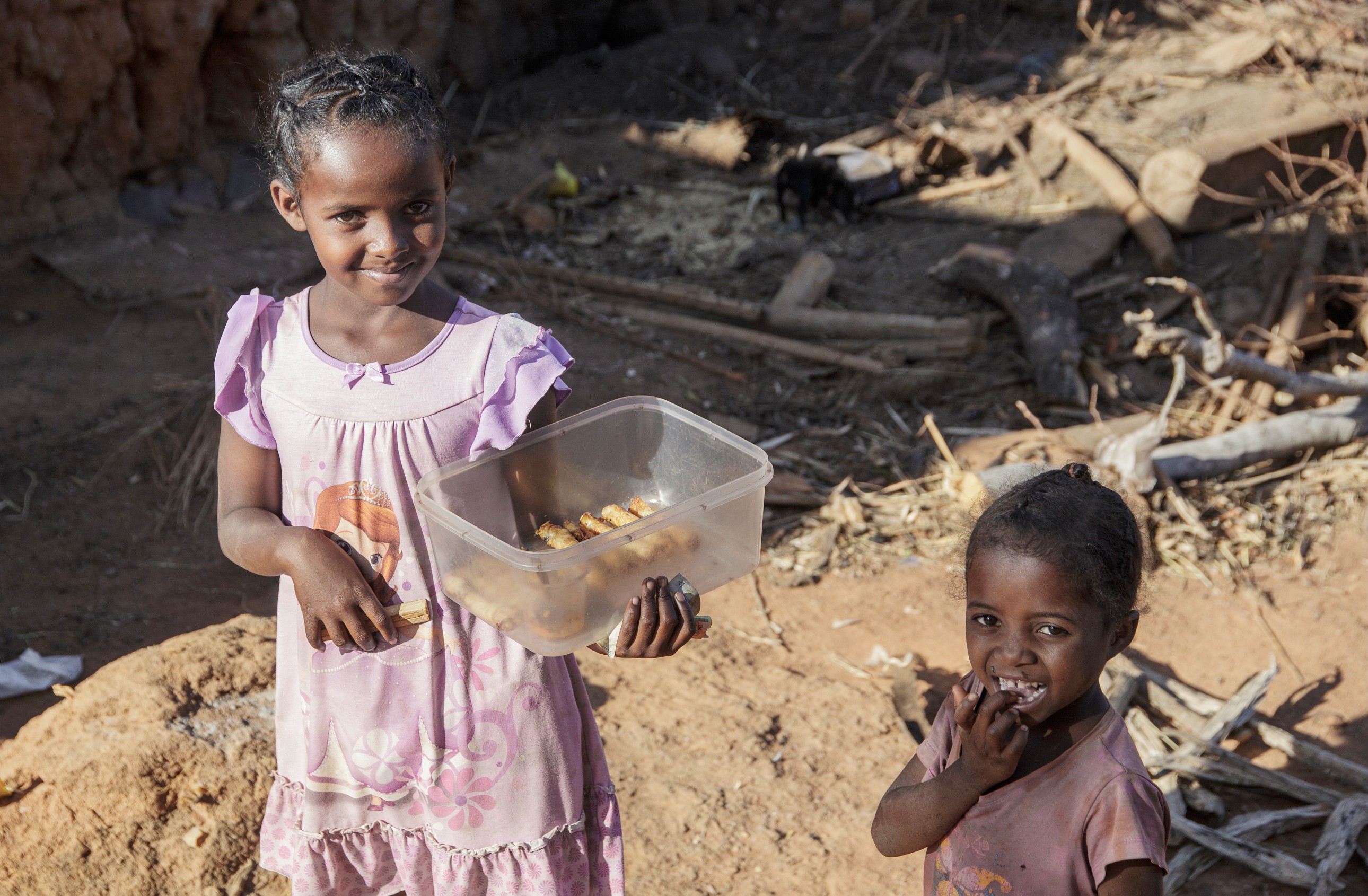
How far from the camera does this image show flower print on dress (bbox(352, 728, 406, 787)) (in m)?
1.80

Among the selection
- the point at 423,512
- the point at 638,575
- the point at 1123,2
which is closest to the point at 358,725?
the point at 423,512

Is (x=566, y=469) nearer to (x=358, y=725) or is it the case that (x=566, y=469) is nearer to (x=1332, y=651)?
(x=358, y=725)

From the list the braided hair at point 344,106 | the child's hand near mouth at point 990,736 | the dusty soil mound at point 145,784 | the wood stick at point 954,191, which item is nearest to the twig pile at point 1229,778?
the child's hand near mouth at point 990,736

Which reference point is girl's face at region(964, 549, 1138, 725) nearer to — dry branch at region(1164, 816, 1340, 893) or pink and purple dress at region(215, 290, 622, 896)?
pink and purple dress at region(215, 290, 622, 896)

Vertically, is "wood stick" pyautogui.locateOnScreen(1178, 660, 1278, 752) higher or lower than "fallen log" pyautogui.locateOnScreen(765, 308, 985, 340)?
higher

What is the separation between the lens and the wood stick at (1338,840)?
2.98 metres

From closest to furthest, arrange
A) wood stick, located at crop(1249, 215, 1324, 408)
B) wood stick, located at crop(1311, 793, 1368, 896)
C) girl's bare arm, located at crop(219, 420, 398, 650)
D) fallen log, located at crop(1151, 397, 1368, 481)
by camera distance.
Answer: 1. girl's bare arm, located at crop(219, 420, 398, 650)
2. wood stick, located at crop(1311, 793, 1368, 896)
3. fallen log, located at crop(1151, 397, 1368, 481)
4. wood stick, located at crop(1249, 215, 1324, 408)

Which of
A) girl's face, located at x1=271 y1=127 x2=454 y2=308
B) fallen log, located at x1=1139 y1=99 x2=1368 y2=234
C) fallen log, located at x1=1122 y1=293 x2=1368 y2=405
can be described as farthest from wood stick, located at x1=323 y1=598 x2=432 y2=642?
fallen log, located at x1=1139 y1=99 x2=1368 y2=234

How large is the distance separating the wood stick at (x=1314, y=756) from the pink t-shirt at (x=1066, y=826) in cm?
220

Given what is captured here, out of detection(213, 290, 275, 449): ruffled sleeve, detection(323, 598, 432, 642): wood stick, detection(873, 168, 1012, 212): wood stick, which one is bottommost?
detection(873, 168, 1012, 212): wood stick

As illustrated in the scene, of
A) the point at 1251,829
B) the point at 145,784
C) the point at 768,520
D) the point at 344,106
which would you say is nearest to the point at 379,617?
the point at 344,106

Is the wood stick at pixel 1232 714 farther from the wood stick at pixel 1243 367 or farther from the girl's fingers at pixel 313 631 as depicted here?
the girl's fingers at pixel 313 631

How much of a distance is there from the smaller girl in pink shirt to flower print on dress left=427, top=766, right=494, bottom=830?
69 cm

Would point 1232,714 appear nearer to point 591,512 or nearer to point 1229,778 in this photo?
point 1229,778
